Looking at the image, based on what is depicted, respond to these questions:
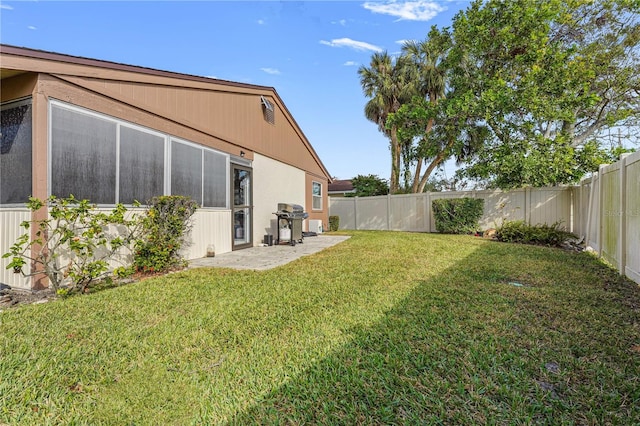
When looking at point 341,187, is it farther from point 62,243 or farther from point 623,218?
point 62,243

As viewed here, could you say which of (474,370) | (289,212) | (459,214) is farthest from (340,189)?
(474,370)

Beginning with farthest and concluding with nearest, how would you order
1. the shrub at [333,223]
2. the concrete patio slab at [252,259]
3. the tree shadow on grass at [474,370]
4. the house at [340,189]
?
the house at [340,189] → the shrub at [333,223] → the concrete patio slab at [252,259] → the tree shadow on grass at [474,370]

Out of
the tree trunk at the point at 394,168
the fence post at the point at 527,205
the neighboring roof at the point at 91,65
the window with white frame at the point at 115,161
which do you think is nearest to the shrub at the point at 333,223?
the tree trunk at the point at 394,168

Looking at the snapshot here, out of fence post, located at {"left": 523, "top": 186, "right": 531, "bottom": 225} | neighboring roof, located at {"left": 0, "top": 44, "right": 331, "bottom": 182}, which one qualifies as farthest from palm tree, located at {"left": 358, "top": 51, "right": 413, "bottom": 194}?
neighboring roof, located at {"left": 0, "top": 44, "right": 331, "bottom": 182}

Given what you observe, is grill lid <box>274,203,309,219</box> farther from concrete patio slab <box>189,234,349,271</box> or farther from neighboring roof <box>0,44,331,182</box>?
neighboring roof <box>0,44,331,182</box>

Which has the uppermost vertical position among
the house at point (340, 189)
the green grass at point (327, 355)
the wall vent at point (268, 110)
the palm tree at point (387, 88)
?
the palm tree at point (387, 88)

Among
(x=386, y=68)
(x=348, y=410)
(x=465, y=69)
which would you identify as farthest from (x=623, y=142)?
(x=348, y=410)

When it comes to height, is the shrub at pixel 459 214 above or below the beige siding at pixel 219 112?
below

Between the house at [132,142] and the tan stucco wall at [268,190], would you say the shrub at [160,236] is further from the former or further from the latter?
the tan stucco wall at [268,190]

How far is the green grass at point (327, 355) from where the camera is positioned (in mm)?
1674

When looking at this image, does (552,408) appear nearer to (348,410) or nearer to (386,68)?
(348,410)

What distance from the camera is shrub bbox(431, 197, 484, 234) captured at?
11.3m

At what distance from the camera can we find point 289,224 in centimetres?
910

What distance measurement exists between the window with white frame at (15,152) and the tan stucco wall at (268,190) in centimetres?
512
